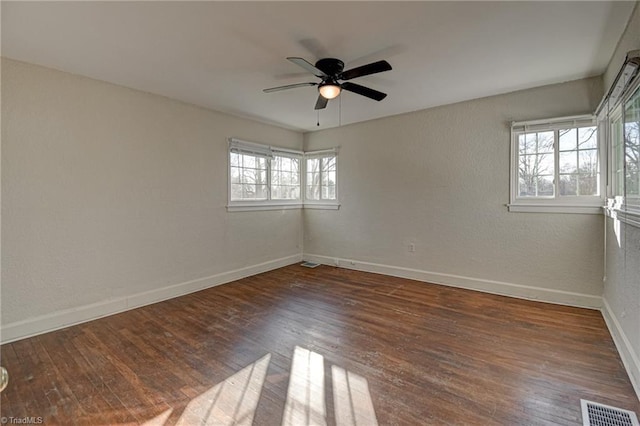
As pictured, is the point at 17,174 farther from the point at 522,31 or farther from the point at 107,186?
the point at 522,31

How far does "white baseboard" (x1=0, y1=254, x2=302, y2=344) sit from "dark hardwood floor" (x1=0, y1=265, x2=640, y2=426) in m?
0.13

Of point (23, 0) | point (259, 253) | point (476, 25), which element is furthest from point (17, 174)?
point (476, 25)

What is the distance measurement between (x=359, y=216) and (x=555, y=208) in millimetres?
2630

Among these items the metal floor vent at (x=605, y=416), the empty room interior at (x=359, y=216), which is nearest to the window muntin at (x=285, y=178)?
the empty room interior at (x=359, y=216)

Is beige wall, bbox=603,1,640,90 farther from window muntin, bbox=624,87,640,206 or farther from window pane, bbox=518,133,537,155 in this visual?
window pane, bbox=518,133,537,155

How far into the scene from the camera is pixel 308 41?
7.91 ft

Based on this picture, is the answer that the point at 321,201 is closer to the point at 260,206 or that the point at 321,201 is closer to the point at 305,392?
the point at 260,206

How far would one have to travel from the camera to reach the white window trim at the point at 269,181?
4523 millimetres

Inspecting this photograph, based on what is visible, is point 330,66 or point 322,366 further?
point 330,66

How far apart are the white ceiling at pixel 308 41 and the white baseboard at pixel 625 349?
238cm

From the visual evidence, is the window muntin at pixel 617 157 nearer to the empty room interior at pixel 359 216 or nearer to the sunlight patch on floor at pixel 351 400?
the empty room interior at pixel 359 216

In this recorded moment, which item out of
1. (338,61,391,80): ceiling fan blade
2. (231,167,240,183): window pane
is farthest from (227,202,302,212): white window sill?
(338,61,391,80): ceiling fan blade

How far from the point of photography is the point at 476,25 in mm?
2219

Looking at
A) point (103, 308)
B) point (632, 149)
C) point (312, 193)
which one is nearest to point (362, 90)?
point (632, 149)
